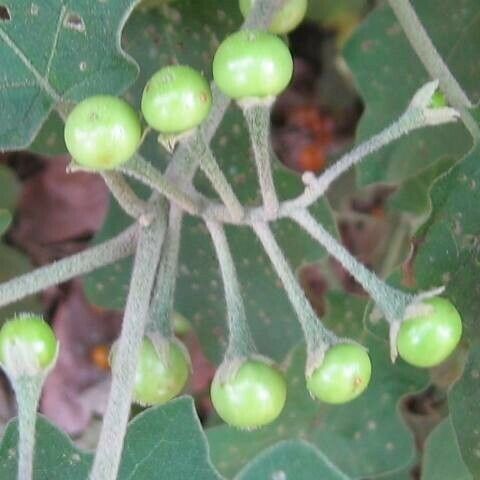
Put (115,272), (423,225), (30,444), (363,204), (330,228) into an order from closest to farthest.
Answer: (30,444) → (423,225) → (330,228) → (115,272) → (363,204)

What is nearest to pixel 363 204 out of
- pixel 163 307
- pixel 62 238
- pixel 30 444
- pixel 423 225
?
pixel 62 238

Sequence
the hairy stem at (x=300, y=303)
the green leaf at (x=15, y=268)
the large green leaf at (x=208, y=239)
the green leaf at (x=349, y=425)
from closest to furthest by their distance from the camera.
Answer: the hairy stem at (x=300, y=303)
the large green leaf at (x=208, y=239)
the green leaf at (x=349, y=425)
the green leaf at (x=15, y=268)

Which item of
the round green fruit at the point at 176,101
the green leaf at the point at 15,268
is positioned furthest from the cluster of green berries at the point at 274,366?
the green leaf at the point at 15,268

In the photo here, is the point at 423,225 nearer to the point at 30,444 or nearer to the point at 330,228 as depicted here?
the point at 330,228

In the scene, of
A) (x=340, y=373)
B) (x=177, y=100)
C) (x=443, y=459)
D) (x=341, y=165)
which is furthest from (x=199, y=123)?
(x=443, y=459)

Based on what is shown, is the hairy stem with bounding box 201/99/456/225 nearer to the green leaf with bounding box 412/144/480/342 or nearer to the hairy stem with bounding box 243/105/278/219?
the hairy stem with bounding box 243/105/278/219

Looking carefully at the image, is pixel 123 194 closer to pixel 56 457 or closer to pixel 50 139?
pixel 56 457

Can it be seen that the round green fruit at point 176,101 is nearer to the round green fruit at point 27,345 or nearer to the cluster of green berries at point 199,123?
the cluster of green berries at point 199,123
